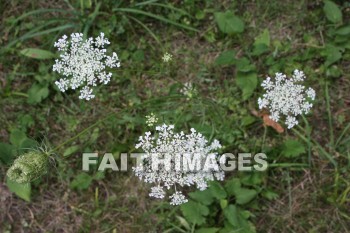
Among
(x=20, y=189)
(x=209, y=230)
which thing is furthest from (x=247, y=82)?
(x=20, y=189)

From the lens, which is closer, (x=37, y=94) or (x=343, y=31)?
(x=343, y=31)

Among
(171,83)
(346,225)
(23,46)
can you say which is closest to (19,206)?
(23,46)

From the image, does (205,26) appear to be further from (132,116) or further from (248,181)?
(248,181)

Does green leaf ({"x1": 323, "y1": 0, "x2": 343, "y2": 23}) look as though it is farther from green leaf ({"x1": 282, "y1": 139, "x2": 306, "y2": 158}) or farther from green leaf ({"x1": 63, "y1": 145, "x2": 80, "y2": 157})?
green leaf ({"x1": 63, "y1": 145, "x2": 80, "y2": 157})

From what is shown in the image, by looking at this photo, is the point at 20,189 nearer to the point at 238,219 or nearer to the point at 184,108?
the point at 184,108

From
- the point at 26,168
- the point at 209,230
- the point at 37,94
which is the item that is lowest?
the point at 209,230

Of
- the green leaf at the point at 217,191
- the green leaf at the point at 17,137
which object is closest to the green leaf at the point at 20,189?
the green leaf at the point at 17,137
